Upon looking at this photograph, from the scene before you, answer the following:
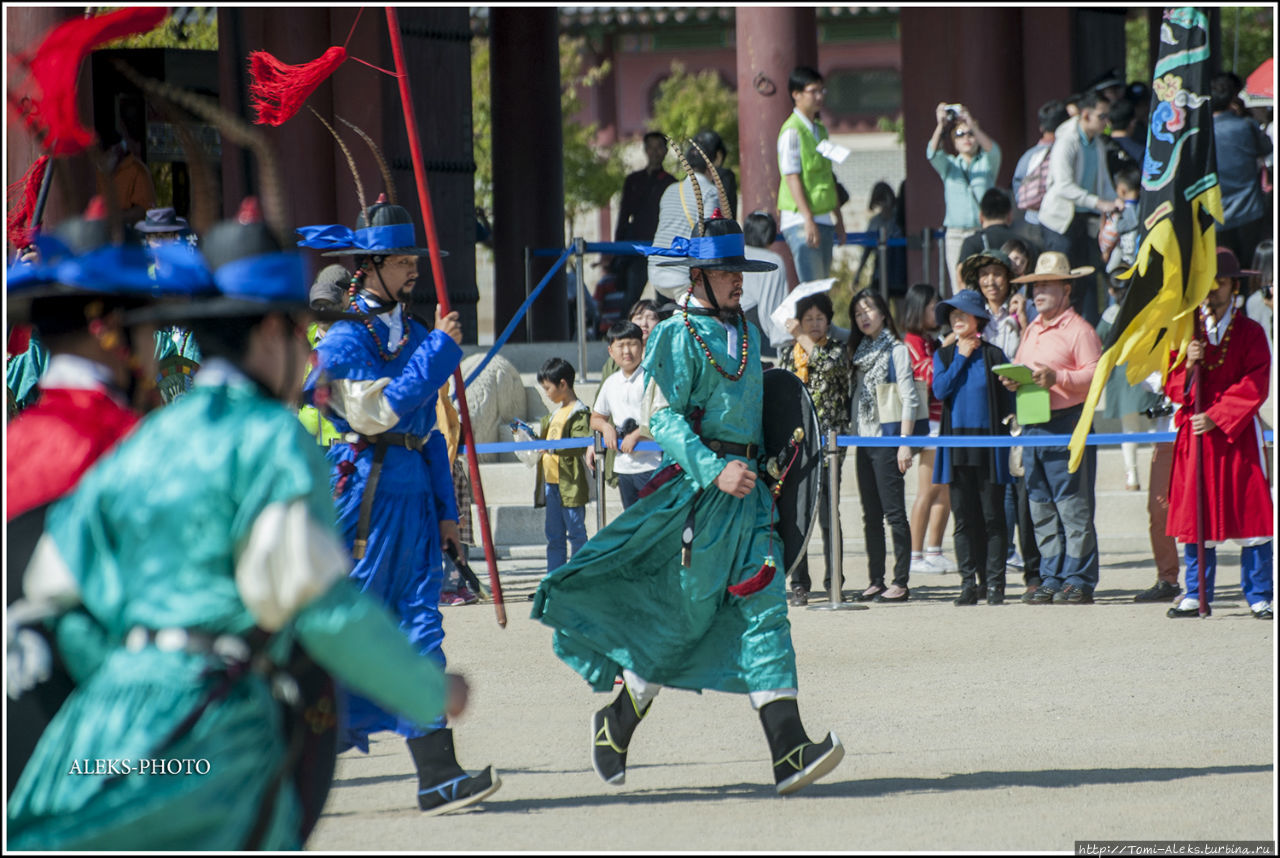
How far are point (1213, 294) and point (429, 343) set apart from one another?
4916mm

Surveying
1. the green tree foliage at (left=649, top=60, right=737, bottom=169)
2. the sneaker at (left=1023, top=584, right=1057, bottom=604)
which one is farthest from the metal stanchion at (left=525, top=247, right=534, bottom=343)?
the green tree foliage at (left=649, top=60, right=737, bottom=169)

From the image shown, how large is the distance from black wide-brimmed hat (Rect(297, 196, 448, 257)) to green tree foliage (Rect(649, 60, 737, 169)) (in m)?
24.8

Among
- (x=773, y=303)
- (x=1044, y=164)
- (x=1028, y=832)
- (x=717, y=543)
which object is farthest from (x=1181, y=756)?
(x=1044, y=164)

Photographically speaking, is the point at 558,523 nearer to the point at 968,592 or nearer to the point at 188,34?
the point at 968,592

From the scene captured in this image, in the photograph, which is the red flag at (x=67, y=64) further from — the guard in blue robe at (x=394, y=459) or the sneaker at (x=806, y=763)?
the sneaker at (x=806, y=763)

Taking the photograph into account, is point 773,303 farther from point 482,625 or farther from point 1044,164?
point 482,625

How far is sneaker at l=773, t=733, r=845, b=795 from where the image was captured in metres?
5.26

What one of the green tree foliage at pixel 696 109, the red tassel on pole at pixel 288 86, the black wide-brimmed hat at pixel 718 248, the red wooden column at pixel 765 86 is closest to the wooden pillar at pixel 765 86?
the red wooden column at pixel 765 86

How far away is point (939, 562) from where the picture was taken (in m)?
10.5

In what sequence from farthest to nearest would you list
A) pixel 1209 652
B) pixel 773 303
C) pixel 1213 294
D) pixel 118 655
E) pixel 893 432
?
pixel 773 303 < pixel 893 432 < pixel 1213 294 < pixel 1209 652 < pixel 118 655

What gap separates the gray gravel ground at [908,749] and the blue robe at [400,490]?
1.87 feet

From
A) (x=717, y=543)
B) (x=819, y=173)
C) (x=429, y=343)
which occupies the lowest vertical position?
(x=717, y=543)

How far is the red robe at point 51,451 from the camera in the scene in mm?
3344

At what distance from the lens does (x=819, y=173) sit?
11828 millimetres
